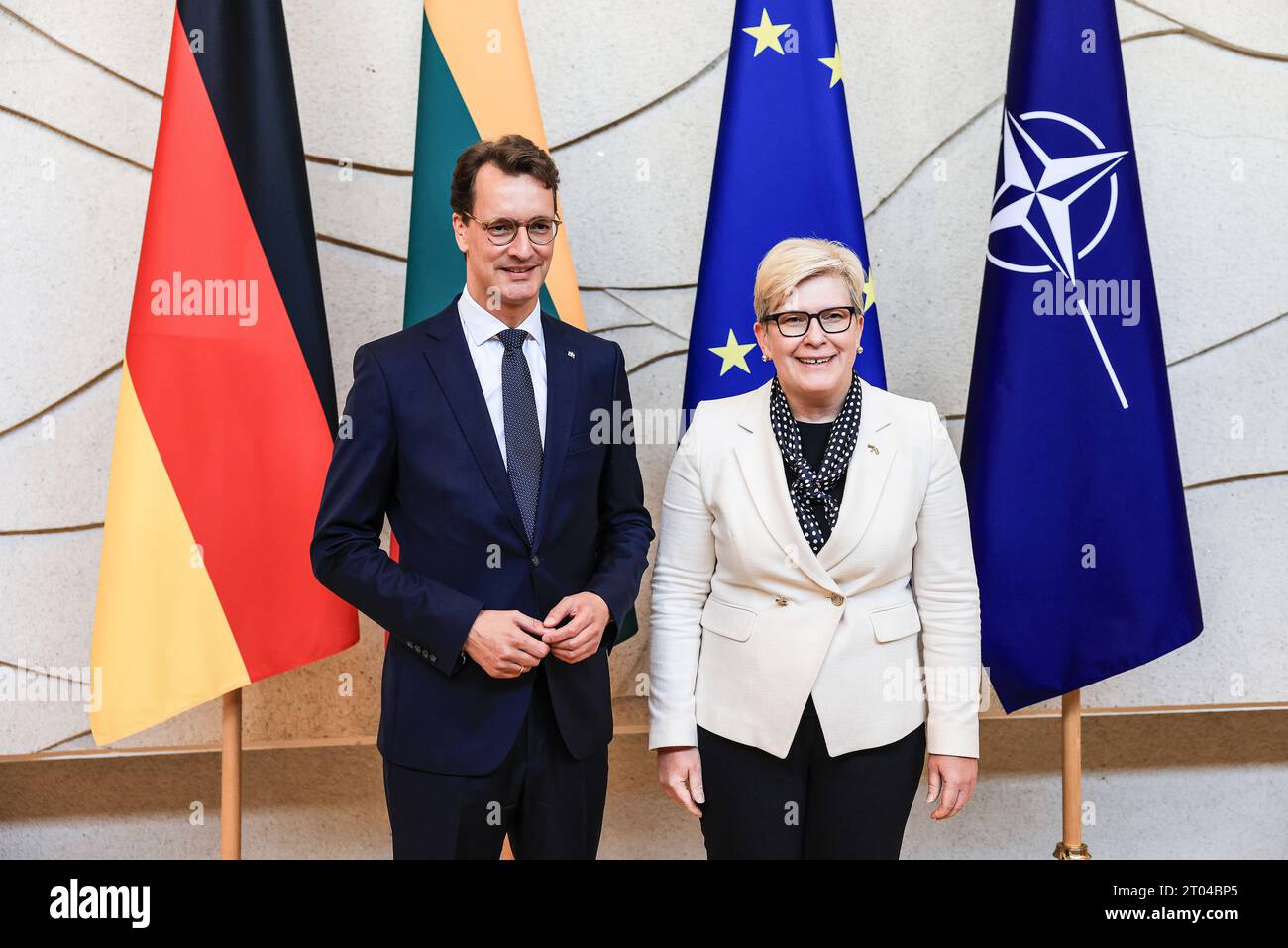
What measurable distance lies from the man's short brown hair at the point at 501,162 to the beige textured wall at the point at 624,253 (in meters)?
0.89

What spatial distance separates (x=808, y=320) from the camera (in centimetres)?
160

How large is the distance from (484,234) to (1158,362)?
148 cm

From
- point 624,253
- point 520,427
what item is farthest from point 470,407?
point 624,253

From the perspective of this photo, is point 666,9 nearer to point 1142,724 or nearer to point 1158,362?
point 1158,362

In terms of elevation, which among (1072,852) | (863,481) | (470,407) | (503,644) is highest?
(470,407)

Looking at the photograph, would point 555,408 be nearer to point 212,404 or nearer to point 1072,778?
point 212,404

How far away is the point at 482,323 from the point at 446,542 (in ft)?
1.26

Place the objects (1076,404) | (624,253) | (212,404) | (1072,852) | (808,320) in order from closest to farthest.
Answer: (808,320) → (212,404) → (1076,404) → (1072,852) → (624,253)

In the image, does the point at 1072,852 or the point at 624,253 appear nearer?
the point at 1072,852

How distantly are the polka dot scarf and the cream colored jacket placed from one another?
2cm

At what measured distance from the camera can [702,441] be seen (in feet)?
5.67

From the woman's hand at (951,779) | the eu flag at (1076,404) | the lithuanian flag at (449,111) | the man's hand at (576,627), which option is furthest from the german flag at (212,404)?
the eu flag at (1076,404)

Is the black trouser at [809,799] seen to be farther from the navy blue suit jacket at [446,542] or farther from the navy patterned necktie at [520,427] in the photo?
the navy patterned necktie at [520,427]

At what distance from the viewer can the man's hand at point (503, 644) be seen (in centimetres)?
150
